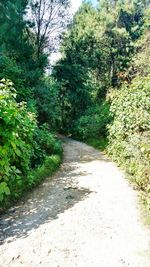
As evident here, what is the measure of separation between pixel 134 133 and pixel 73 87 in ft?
60.9

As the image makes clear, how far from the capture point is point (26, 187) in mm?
10266

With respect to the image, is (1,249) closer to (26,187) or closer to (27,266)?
(27,266)

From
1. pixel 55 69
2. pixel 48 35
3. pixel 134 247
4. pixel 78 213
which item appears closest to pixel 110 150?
pixel 78 213

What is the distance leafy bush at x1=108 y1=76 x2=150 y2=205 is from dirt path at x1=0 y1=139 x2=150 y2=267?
75cm

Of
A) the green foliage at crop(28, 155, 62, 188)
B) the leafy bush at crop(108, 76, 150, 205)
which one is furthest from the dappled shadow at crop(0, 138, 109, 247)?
the leafy bush at crop(108, 76, 150, 205)

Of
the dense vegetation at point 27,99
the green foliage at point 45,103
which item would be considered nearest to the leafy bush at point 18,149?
the dense vegetation at point 27,99

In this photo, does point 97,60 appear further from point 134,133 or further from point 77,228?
point 77,228

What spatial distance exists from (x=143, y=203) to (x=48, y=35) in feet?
85.8

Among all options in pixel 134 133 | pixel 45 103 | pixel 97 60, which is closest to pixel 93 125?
pixel 45 103

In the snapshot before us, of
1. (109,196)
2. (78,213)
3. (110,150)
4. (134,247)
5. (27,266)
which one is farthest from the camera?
(110,150)

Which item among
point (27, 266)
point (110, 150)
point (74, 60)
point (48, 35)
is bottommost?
point (27, 266)

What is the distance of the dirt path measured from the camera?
595 cm

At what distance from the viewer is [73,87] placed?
31.0 metres

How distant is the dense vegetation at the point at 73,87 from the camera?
909 centimetres
